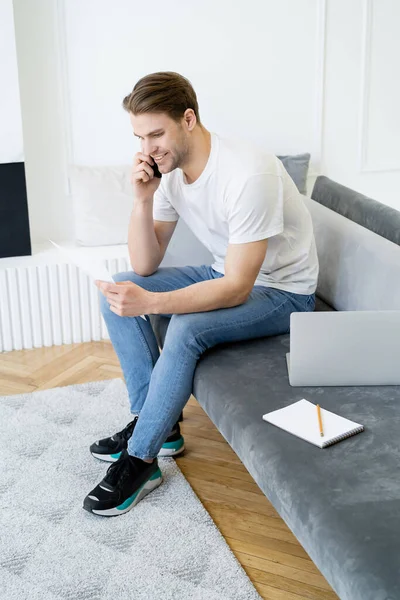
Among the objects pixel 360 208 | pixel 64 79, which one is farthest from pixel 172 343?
pixel 64 79

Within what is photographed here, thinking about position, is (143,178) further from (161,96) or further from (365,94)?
(365,94)

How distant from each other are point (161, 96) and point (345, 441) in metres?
1.08

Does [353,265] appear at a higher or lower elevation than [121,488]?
higher

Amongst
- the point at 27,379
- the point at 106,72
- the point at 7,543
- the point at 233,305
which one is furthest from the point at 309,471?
the point at 106,72

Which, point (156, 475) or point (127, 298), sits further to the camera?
point (156, 475)

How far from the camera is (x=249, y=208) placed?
224 cm

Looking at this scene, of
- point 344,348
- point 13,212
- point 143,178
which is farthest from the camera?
point 13,212

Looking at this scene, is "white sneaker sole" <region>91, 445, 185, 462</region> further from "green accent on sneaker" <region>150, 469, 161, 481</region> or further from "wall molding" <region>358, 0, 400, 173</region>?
"wall molding" <region>358, 0, 400, 173</region>

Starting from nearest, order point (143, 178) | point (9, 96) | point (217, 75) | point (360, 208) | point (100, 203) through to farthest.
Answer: point (143, 178), point (360, 208), point (9, 96), point (100, 203), point (217, 75)

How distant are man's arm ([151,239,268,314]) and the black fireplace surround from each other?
1.36m

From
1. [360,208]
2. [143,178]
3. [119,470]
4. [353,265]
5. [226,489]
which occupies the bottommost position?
[226,489]

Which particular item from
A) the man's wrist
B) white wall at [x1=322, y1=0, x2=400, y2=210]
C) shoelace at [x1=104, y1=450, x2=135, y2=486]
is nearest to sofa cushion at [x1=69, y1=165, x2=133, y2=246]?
white wall at [x1=322, y1=0, x2=400, y2=210]

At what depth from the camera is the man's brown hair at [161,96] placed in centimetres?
222

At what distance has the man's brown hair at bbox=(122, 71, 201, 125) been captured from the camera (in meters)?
2.22
